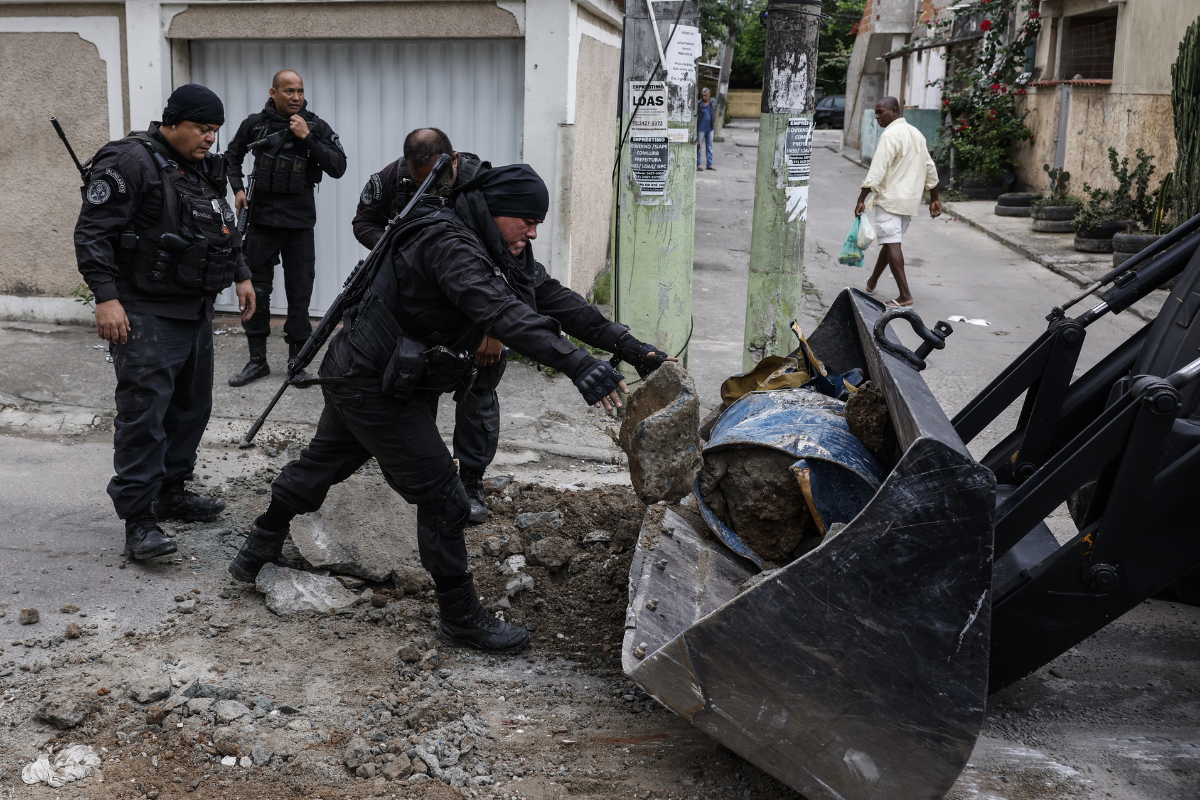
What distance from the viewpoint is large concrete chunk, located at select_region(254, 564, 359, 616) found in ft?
11.9

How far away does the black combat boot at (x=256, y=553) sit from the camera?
3.71 m

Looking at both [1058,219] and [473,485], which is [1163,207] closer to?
[1058,219]

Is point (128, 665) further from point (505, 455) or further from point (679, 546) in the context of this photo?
point (505, 455)

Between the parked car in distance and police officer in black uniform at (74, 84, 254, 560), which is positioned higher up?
the parked car in distance

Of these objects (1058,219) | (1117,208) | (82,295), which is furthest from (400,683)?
(1058,219)

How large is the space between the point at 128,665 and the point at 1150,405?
3075 millimetres

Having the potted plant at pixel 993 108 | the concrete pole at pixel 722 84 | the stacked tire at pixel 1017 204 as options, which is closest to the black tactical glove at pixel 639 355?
the stacked tire at pixel 1017 204

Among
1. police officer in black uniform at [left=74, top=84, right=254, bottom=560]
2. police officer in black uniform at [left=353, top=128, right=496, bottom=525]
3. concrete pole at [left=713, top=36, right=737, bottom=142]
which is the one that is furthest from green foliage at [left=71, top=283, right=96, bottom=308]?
concrete pole at [left=713, top=36, right=737, bottom=142]

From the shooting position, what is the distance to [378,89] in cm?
697

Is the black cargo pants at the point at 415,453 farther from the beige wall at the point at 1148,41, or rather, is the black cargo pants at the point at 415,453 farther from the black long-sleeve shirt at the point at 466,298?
the beige wall at the point at 1148,41

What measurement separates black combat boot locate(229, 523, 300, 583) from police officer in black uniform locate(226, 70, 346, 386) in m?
2.54

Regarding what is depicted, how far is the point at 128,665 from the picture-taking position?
3.24m

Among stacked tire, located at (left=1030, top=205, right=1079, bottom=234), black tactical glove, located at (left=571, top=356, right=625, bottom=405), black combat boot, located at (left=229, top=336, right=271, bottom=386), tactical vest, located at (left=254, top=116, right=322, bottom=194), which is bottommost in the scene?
black combat boot, located at (left=229, top=336, right=271, bottom=386)

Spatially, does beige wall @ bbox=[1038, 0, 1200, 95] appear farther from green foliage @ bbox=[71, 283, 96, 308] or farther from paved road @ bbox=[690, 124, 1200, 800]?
green foliage @ bbox=[71, 283, 96, 308]
